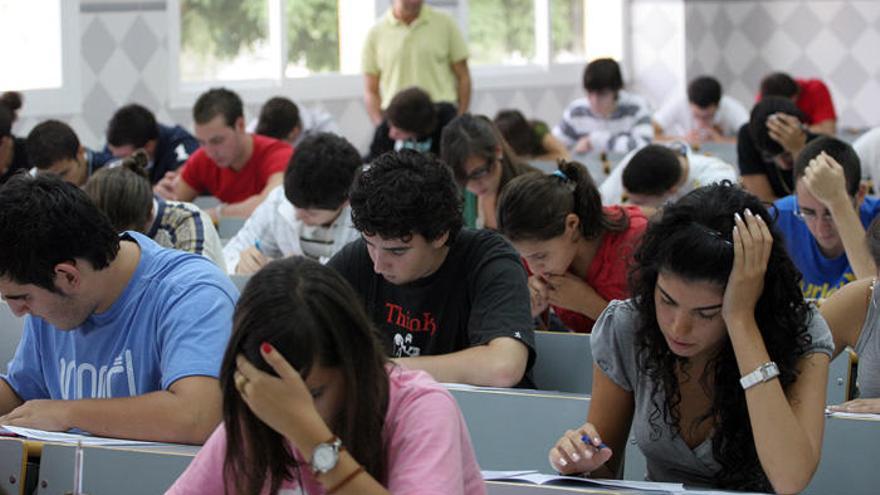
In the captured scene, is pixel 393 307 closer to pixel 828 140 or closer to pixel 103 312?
pixel 103 312

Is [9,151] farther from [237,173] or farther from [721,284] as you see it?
[721,284]

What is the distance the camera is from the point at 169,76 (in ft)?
26.9

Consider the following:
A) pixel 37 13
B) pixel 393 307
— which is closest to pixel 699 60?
pixel 37 13

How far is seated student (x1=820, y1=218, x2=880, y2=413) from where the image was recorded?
2.76 m

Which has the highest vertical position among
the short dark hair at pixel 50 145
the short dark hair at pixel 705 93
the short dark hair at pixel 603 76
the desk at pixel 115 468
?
the short dark hair at pixel 603 76

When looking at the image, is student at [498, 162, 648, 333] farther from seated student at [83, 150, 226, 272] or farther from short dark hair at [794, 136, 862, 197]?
seated student at [83, 150, 226, 272]

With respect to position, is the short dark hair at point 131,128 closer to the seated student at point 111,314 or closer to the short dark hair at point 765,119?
the short dark hair at point 765,119

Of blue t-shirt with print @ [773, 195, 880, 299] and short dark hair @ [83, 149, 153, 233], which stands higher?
short dark hair @ [83, 149, 153, 233]

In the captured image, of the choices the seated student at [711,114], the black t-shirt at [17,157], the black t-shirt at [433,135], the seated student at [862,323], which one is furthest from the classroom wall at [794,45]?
the seated student at [862,323]

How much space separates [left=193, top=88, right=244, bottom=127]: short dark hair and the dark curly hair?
3826mm

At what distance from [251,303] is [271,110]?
547 centimetres

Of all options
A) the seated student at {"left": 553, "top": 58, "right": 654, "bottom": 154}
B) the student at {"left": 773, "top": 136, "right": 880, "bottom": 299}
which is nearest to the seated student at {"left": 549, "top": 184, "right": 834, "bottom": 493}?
the student at {"left": 773, "top": 136, "right": 880, "bottom": 299}

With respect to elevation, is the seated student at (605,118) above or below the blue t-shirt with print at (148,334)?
above

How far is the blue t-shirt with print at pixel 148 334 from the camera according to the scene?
2.42m
